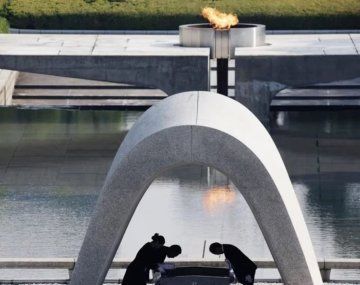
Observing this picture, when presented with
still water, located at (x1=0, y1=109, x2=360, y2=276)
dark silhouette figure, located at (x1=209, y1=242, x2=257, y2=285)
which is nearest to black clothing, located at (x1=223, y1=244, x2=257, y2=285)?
dark silhouette figure, located at (x1=209, y1=242, x2=257, y2=285)

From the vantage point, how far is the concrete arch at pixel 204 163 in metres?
19.6

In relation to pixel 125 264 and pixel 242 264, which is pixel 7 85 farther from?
pixel 242 264

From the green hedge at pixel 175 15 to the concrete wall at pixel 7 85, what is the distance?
4.85m

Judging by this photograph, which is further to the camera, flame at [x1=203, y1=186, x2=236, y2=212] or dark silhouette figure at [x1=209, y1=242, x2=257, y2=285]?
flame at [x1=203, y1=186, x2=236, y2=212]

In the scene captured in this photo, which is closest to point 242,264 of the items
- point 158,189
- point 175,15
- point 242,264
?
point 242,264

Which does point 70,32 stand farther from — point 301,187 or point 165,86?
point 301,187

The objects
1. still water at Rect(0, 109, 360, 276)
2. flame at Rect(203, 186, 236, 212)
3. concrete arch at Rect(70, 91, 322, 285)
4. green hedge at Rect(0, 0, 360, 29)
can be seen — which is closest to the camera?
concrete arch at Rect(70, 91, 322, 285)

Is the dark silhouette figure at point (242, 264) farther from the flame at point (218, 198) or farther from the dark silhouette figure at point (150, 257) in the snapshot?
the flame at point (218, 198)

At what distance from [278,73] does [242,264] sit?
63.4 ft

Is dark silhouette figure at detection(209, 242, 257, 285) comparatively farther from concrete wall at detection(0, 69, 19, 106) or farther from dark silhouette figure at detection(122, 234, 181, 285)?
concrete wall at detection(0, 69, 19, 106)

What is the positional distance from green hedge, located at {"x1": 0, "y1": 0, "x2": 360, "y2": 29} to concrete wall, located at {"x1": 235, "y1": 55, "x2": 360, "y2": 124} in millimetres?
9144

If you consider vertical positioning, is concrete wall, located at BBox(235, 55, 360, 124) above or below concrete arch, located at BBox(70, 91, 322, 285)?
above

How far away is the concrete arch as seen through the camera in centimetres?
1962

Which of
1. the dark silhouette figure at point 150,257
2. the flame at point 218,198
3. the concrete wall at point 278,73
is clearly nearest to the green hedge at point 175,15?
the concrete wall at point 278,73
